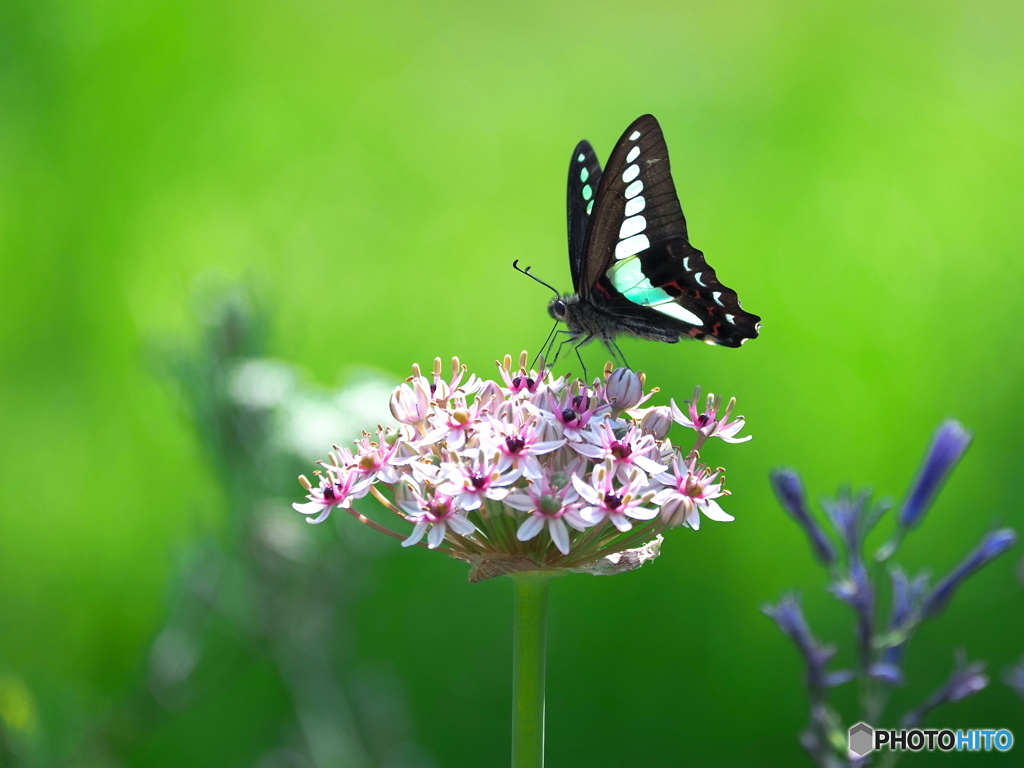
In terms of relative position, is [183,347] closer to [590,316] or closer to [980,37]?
[590,316]

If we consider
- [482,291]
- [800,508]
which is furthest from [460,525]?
[482,291]

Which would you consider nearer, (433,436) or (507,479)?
(507,479)

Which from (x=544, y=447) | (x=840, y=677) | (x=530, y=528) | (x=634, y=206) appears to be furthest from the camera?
(x=634, y=206)

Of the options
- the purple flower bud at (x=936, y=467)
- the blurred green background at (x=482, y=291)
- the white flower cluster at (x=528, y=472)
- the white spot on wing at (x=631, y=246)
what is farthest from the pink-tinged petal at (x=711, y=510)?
the blurred green background at (x=482, y=291)

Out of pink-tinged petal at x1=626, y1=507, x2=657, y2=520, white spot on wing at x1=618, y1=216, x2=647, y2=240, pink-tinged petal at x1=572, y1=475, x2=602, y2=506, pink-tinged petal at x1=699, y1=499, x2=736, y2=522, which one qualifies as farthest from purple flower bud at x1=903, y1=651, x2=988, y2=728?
white spot on wing at x1=618, y1=216, x2=647, y2=240

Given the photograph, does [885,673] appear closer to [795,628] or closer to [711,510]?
[795,628]

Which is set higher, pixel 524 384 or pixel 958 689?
pixel 524 384
